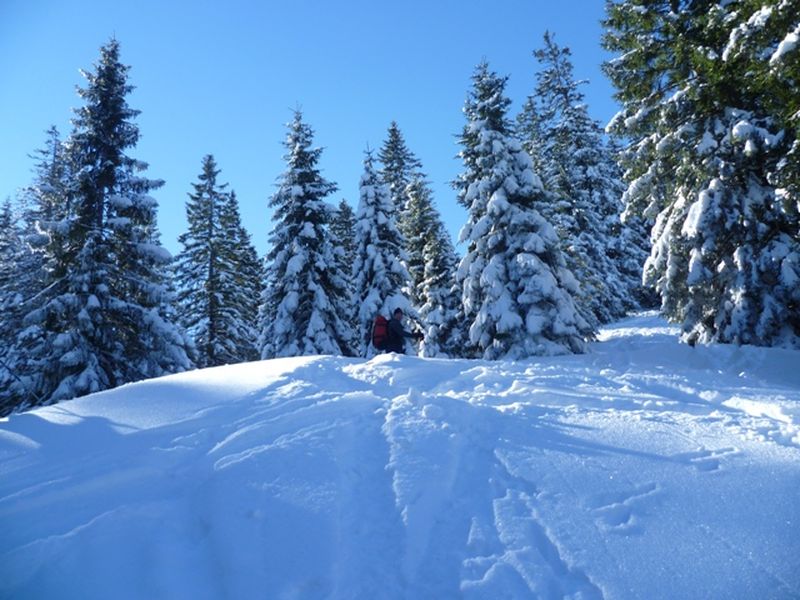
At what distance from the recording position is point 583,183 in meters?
26.1

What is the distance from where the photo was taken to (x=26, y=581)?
3.34 m

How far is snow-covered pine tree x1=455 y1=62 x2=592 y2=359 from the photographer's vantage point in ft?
46.3

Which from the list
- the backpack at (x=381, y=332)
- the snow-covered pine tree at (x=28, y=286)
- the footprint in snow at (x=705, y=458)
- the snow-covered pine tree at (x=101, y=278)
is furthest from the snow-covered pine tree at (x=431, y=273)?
the footprint in snow at (x=705, y=458)

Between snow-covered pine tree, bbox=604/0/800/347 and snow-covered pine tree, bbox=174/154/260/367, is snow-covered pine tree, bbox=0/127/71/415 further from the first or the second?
snow-covered pine tree, bbox=604/0/800/347

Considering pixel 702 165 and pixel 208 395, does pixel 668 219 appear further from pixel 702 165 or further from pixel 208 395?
pixel 208 395

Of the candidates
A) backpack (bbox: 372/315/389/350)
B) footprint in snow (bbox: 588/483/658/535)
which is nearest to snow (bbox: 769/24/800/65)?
footprint in snow (bbox: 588/483/658/535)

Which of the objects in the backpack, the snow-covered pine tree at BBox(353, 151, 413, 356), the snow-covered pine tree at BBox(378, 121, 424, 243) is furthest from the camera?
the snow-covered pine tree at BBox(378, 121, 424, 243)

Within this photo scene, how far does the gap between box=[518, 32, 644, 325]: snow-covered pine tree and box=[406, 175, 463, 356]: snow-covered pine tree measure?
633 centimetres

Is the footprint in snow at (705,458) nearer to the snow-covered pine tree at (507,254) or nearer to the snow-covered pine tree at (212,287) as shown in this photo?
the snow-covered pine tree at (507,254)

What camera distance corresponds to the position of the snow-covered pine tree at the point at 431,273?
22.9m

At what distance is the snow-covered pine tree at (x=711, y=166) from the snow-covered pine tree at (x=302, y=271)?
12.4m

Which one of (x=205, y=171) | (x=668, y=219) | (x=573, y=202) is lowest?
(x=668, y=219)

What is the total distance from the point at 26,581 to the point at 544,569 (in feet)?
12.9

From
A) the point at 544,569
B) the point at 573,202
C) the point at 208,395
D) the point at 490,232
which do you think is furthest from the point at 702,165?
the point at 573,202
